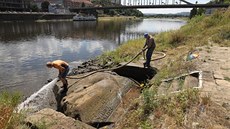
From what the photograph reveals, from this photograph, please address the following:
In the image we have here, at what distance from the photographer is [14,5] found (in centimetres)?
8169

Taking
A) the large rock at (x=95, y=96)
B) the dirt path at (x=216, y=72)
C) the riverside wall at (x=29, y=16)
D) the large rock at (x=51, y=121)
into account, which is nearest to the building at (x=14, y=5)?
the riverside wall at (x=29, y=16)

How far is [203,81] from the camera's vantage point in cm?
650

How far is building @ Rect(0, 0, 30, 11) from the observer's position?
76.1 metres

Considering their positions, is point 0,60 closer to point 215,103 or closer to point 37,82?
point 37,82

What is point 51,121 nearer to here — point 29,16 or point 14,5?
point 29,16

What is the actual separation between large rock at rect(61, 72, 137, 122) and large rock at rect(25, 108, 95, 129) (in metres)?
1.14

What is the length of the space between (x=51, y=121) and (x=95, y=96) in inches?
92.5

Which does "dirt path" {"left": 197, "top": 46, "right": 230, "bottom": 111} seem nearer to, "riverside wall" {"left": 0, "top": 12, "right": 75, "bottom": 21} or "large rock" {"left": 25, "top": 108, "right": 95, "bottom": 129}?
"large rock" {"left": 25, "top": 108, "right": 95, "bottom": 129}

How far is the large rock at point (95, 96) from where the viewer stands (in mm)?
6947

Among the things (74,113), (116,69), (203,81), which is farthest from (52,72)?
(203,81)

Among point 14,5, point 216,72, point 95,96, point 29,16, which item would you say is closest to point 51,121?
point 95,96

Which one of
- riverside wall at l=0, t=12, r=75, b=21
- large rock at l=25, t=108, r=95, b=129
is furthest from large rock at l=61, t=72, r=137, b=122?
riverside wall at l=0, t=12, r=75, b=21

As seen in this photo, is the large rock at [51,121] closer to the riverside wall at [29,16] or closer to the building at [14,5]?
the riverside wall at [29,16]

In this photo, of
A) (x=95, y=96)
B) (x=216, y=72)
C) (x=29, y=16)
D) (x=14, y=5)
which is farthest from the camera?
(x=14, y=5)
